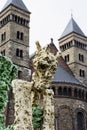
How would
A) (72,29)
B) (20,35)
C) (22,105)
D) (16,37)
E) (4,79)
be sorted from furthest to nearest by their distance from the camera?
1. (72,29)
2. (20,35)
3. (16,37)
4. (4,79)
5. (22,105)

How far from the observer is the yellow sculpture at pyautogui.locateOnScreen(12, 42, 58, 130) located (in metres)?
4.10

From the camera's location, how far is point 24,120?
4039 millimetres

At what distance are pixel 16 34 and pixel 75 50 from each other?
9958 millimetres

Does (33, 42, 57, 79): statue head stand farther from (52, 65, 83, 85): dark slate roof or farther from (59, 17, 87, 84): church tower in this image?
(59, 17, 87, 84): church tower

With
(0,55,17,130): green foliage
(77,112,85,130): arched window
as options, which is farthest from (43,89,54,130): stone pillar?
(77,112,85,130): arched window

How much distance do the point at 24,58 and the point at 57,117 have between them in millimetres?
7811

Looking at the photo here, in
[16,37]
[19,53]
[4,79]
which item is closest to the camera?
[4,79]

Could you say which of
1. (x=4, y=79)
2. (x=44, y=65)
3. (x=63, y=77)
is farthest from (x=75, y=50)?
(x=44, y=65)

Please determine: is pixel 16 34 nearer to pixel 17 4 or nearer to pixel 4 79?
pixel 17 4

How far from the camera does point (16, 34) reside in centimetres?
4250

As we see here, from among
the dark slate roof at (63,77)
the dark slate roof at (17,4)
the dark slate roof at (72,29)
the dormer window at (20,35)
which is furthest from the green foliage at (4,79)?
A: the dark slate roof at (72,29)

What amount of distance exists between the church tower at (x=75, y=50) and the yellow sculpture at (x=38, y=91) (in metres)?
43.5

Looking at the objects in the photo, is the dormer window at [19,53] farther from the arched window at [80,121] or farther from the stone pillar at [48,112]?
the stone pillar at [48,112]

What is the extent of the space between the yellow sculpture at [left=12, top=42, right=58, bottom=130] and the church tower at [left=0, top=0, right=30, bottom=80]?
119ft
